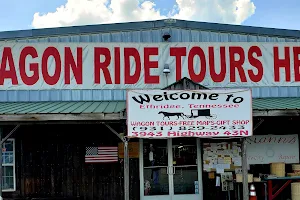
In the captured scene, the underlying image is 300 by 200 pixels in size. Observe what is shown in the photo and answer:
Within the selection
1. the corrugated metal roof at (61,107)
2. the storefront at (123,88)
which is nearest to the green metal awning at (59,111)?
the corrugated metal roof at (61,107)

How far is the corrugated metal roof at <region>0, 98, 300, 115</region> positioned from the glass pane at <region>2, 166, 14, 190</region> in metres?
1.99

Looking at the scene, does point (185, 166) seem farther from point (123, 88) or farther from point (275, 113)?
point (275, 113)

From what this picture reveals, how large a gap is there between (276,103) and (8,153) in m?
8.10

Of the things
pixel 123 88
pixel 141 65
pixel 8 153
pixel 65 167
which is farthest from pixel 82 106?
pixel 8 153

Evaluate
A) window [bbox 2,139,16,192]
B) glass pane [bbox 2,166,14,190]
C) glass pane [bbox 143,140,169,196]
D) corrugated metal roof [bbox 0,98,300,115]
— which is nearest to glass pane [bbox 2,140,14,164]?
window [bbox 2,139,16,192]

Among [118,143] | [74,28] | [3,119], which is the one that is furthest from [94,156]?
[74,28]

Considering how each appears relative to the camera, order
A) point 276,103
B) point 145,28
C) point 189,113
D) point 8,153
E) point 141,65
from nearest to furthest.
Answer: point 189,113 < point 276,103 < point 8,153 < point 141,65 < point 145,28

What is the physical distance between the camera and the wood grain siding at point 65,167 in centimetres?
1213

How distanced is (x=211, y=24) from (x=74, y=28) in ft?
14.4

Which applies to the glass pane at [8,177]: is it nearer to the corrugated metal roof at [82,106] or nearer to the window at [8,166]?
the window at [8,166]

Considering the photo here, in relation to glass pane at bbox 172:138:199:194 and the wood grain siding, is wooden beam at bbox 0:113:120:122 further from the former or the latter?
glass pane at bbox 172:138:199:194

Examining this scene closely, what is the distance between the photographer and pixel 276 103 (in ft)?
37.9

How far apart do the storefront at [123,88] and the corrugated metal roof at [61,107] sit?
0.29 ft

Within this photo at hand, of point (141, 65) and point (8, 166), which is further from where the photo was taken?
point (141, 65)
